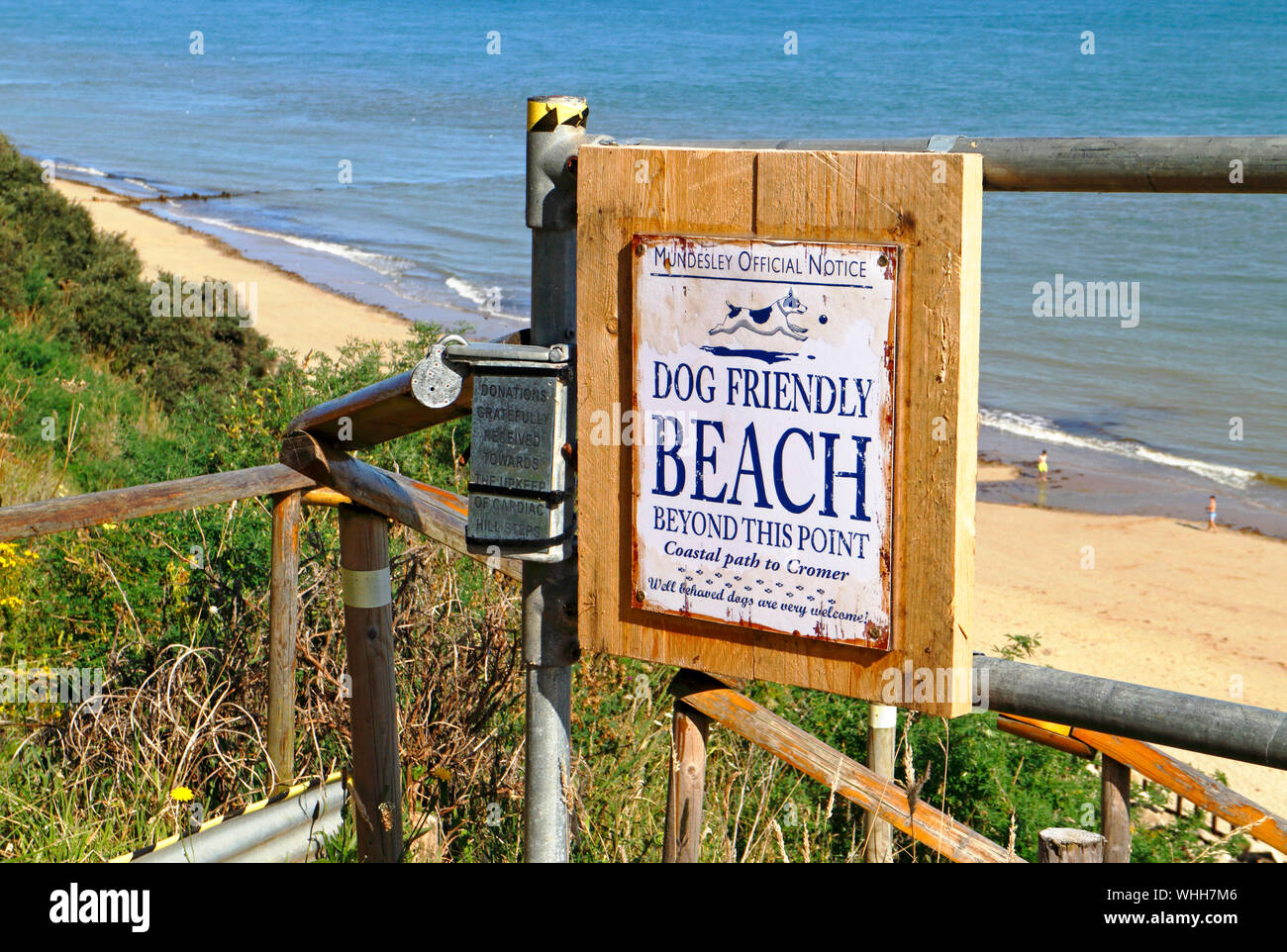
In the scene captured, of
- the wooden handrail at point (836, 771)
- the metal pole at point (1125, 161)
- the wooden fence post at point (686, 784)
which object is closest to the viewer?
the metal pole at point (1125, 161)

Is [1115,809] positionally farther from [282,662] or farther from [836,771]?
[282,662]

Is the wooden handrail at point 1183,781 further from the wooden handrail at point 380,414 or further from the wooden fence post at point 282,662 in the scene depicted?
the wooden fence post at point 282,662

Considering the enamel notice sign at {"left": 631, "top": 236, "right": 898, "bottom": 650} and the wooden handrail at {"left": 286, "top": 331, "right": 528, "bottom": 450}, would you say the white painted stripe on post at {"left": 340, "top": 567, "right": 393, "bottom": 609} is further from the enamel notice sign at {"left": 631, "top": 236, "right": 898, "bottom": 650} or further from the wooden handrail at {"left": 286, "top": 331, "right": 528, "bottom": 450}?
the enamel notice sign at {"left": 631, "top": 236, "right": 898, "bottom": 650}

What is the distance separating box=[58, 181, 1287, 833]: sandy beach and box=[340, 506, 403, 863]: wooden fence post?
719 centimetres

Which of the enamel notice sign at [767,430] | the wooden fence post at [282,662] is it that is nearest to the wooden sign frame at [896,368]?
the enamel notice sign at [767,430]

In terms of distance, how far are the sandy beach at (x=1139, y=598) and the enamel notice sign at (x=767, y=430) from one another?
786 centimetres

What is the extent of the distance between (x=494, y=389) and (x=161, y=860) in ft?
4.60

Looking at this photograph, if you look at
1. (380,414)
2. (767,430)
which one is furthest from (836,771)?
(380,414)

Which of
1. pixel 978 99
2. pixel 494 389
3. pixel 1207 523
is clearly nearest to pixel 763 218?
pixel 494 389

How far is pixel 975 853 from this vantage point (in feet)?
5.92

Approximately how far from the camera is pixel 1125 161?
1428 mm

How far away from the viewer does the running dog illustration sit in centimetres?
153

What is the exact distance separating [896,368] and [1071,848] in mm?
695

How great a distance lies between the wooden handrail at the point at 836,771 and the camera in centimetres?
180
